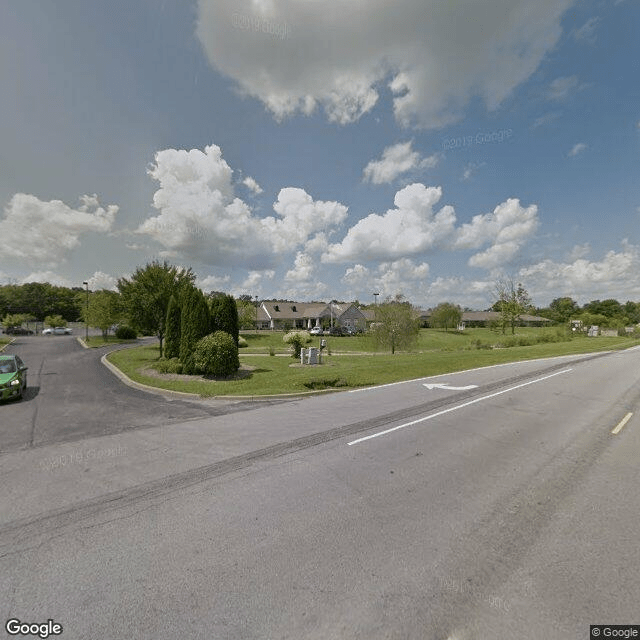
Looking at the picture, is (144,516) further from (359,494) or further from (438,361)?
(438,361)

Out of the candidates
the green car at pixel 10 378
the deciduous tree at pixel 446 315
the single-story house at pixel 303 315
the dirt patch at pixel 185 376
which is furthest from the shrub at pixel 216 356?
the deciduous tree at pixel 446 315

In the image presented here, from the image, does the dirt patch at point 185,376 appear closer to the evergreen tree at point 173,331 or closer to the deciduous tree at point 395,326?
the evergreen tree at point 173,331

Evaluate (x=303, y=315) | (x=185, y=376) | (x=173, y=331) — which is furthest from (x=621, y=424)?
(x=303, y=315)

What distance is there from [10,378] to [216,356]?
653cm

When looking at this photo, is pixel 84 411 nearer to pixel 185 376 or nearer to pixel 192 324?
pixel 185 376

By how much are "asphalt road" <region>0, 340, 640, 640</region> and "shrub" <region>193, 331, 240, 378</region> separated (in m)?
7.55

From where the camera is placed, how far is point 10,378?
34.2 ft

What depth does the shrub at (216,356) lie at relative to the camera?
1451cm

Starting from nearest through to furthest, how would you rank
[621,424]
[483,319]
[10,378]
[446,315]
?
[621,424] → [10,378] → [446,315] → [483,319]

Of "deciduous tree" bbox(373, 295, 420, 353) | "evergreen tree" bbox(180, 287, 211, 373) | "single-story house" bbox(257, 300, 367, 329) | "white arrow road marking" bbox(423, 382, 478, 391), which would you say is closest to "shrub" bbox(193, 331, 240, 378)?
"evergreen tree" bbox(180, 287, 211, 373)

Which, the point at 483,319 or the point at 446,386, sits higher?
the point at 483,319

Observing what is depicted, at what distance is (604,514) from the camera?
3928mm

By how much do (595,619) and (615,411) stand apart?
8253mm

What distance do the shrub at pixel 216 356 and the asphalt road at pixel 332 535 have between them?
7548 millimetres
